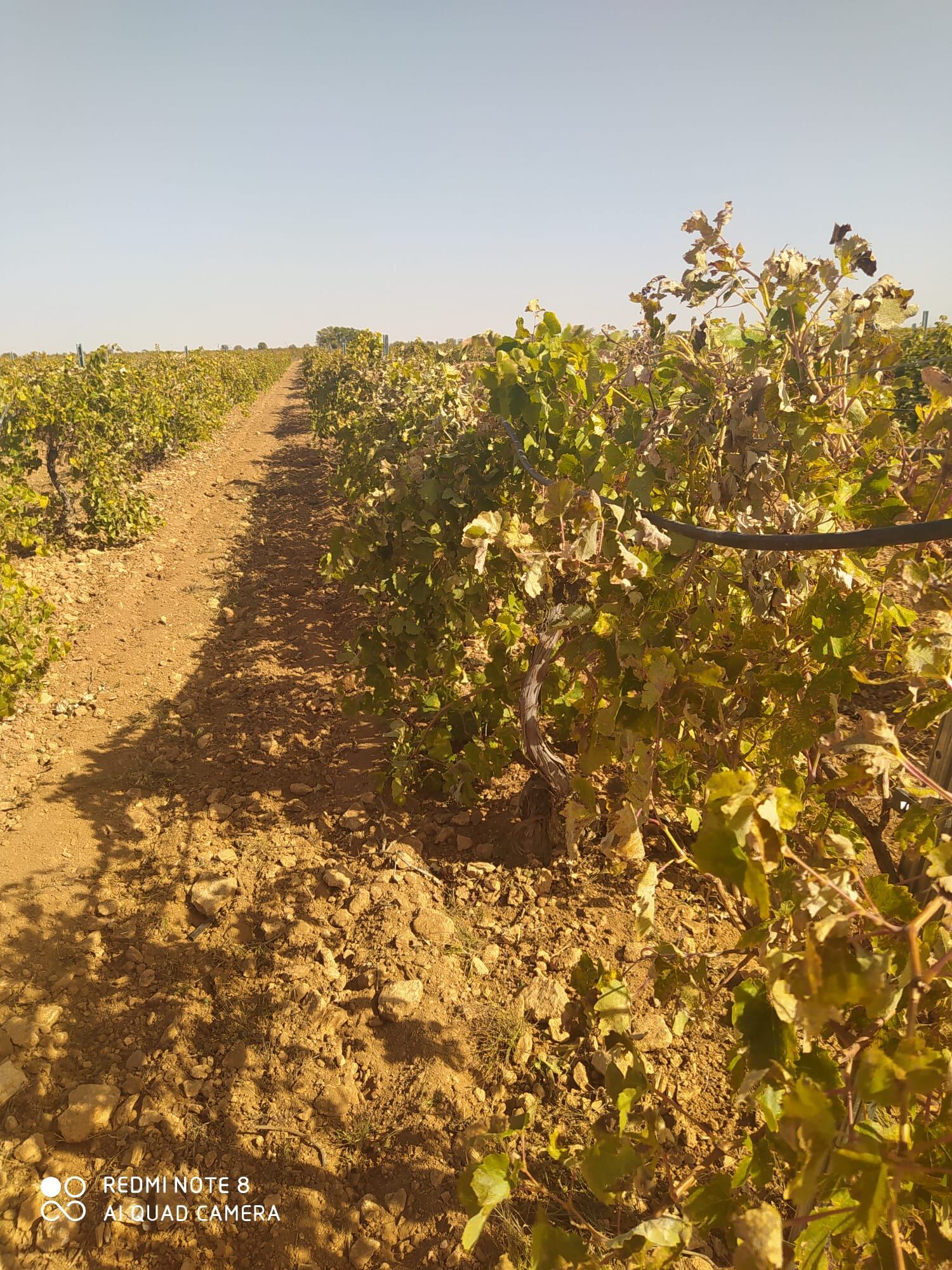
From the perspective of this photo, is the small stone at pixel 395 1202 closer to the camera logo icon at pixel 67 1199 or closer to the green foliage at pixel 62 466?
the camera logo icon at pixel 67 1199

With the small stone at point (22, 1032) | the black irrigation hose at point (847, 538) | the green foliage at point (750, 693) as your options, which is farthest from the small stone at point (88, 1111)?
the black irrigation hose at point (847, 538)

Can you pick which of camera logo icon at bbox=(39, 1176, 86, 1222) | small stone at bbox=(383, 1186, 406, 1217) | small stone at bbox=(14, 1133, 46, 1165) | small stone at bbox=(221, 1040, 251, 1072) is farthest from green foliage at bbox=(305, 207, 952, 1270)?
small stone at bbox=(14, 1133, 46, 1165)

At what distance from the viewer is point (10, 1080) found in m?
2.38

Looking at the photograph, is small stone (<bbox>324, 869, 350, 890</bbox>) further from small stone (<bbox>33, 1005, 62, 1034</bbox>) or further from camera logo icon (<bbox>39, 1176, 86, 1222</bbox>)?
camera logo icon (<bbox>39, 1176, 86, 1222</bbox>)

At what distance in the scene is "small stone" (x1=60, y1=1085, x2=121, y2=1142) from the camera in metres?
2.24

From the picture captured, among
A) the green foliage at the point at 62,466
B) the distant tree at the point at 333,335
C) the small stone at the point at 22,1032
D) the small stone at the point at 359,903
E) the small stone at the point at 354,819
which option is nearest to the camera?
the small stone at the point at 22,1032

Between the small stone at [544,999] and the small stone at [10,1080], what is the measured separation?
1736 millimetres

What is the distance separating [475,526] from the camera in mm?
1643

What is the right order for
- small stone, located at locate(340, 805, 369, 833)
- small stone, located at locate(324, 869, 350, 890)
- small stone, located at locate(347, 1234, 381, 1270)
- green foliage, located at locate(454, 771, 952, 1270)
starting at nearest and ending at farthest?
green foliage, located at locate(454, 771, 952, 1270)
small stone, located at locate(347, 1234, 381, 1270)
small stone, located at locate(324, 869, 350, 890)
small stone, located at locate(340, 805, 369, 833)

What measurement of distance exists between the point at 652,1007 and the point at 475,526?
193 centimetres

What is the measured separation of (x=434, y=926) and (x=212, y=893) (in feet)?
3.46

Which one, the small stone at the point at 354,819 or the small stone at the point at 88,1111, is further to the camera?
the small stone at the point at 354,819

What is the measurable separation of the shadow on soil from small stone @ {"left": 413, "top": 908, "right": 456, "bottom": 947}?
12.1 inches

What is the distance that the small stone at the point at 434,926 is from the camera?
9.55 feet
